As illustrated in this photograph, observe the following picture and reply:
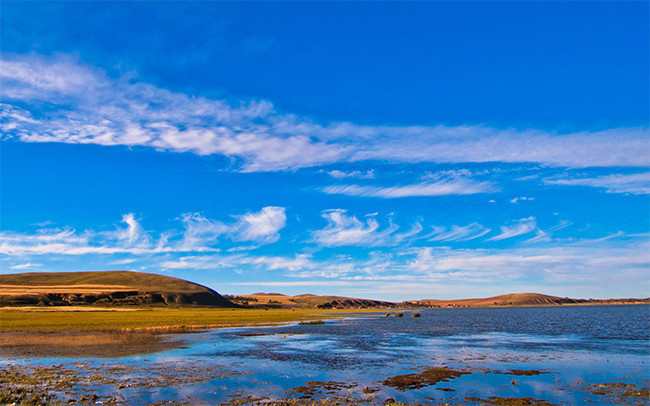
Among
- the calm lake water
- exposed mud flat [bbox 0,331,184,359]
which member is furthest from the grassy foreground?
the calm lake water

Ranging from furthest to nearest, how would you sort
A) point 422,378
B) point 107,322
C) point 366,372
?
point 107,322
point 366,372
point 422,378

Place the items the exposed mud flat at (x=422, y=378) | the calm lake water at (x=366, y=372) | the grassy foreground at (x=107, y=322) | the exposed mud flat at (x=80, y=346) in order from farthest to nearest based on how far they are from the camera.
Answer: the grassy foreground at (x=107, y=322) → the exposed mud flat at (x=80, y=346) → the exposed mud flat at (x=422, y=378) → the calm lake water at (x=366, y=372)

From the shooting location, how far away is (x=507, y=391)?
28.1 meters

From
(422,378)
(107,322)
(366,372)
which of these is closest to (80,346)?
(366,372)

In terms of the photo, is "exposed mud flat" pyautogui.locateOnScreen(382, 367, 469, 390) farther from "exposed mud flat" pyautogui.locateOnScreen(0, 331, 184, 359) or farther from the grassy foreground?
the grassy foreground

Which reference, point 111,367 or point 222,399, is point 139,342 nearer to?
point 111,367

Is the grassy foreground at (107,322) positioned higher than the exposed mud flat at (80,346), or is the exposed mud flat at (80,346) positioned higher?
the exposed mud flat at (80,346)

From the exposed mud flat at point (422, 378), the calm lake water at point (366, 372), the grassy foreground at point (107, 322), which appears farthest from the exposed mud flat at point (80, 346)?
the exposed mud flat at point (422, 378)

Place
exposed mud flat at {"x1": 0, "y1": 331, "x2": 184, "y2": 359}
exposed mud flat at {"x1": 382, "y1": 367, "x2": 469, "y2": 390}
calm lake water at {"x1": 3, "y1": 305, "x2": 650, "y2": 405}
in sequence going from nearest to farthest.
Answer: calm lake water at {"x1": 3, "y1": 305, "x2": 650, "y2": 405}
exposed mud flat at {"x1": 382, "y1": 367, "x2": 469, "y2": 390}
exposed mud flat at {"x1": 0, "y1": 331, "x2": 184, "y2": 359}

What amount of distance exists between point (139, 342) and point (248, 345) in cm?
1507

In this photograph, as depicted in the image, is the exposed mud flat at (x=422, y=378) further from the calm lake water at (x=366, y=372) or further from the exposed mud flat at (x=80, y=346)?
the exposed mud flat at (x=80, y=346)

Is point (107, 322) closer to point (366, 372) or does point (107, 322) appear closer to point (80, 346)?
point (80, 346)

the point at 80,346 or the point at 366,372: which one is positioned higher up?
the point at 366,372

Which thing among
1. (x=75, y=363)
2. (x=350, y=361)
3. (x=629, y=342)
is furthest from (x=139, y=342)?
(x=629, y=342)
